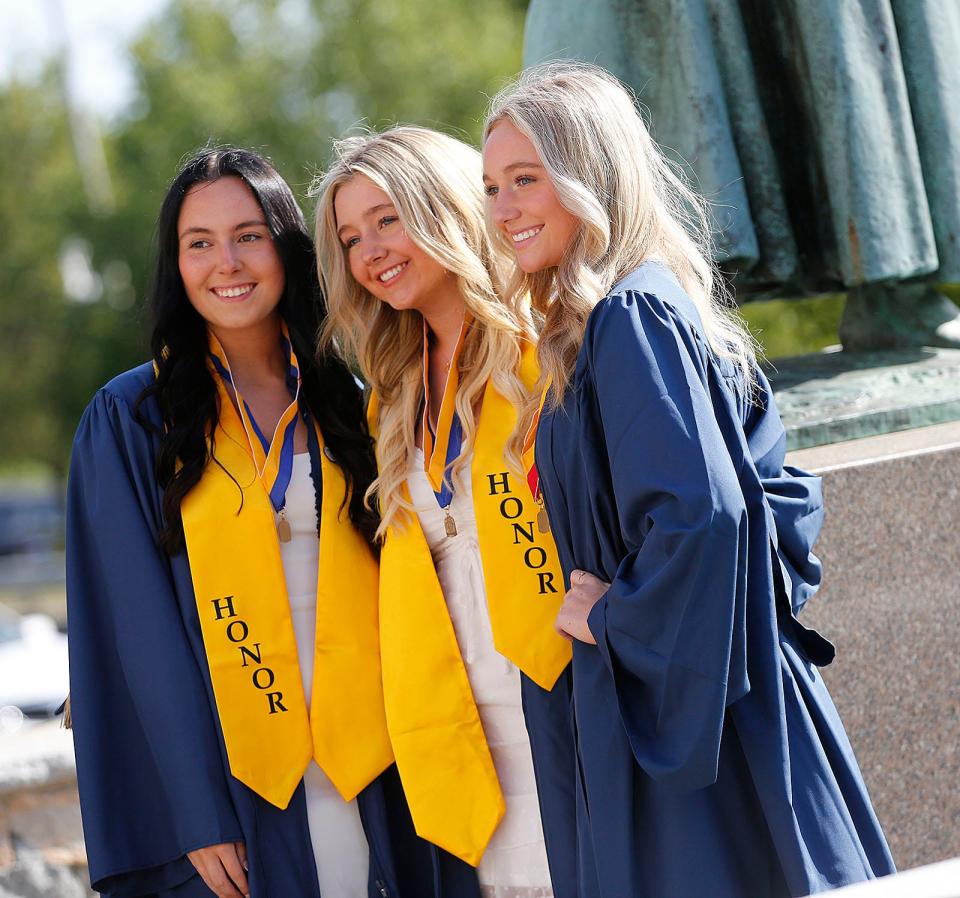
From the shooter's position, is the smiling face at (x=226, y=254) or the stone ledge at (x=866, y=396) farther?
the stone ledge at (x=866, y=396)

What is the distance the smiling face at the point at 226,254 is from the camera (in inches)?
127

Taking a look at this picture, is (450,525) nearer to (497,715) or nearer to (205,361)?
(497,715)

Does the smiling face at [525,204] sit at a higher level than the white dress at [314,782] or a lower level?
higher

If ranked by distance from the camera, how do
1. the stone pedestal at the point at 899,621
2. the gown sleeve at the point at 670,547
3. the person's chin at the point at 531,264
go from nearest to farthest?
the gown sleeve at the point at 670,547
the person's chin at the point at 531,264
the stone pedestal at the point at 899,621

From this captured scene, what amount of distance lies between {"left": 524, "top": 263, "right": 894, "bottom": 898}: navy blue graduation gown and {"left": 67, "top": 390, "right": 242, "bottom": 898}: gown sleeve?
891 mm

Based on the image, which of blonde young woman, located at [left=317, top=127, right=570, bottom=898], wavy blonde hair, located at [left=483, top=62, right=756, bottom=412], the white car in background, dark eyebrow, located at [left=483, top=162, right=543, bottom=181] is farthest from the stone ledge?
the white car in background

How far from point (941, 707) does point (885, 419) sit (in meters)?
0.75

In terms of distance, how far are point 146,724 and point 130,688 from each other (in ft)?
0.29

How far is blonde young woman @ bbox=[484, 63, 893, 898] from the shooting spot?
2.35m

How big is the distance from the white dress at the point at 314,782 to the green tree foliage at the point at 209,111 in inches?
598

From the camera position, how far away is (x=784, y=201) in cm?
405

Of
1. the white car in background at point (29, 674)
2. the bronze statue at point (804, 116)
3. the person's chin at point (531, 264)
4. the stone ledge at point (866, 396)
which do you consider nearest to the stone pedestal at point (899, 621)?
the stone ledge at point (866, 396)

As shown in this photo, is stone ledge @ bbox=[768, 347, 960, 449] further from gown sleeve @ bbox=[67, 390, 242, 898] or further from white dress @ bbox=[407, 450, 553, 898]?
gown sleeve @ bbox=[67, 390, 242, 898]

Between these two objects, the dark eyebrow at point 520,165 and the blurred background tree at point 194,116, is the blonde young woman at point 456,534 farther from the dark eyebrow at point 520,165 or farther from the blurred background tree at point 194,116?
the blurred background tree at point 194,116
